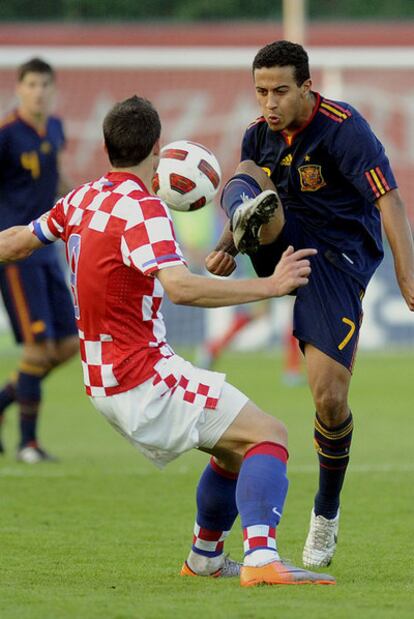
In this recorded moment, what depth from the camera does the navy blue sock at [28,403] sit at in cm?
965

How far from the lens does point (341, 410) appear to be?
19.9 feet

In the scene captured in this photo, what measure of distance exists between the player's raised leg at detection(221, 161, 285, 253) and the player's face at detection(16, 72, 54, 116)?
3749mm

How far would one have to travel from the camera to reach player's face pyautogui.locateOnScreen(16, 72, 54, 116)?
970 centimetres

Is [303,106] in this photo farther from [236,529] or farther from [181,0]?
[181,0]

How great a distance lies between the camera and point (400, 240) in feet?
19.3

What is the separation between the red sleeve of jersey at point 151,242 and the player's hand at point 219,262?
2.26ft

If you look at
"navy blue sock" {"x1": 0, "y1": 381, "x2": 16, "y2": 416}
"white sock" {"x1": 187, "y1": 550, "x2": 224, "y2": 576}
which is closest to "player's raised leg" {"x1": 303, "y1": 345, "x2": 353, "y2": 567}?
"white sock" {"x1": 187, "y1": 550, "x2": 224, "y2": 576}

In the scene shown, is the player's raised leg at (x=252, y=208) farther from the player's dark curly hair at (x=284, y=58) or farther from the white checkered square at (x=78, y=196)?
the white checkered square at (x=78, y=196)

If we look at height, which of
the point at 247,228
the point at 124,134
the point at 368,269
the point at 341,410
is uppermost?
the point at 124,134

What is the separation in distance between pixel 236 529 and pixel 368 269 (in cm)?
174

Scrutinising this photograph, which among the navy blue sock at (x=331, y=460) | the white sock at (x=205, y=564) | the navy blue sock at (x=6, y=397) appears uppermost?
the navy blue sock at (x=331, y=460)

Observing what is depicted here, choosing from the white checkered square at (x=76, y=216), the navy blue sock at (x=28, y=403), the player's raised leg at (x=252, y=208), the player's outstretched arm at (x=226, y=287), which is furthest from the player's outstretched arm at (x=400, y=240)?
the navy blue sock at (x=28, y=403)

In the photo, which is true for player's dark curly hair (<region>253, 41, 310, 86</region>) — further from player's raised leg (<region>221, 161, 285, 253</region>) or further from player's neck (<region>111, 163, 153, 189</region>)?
player's neck (<region>111, 163, 153, 189</region>)

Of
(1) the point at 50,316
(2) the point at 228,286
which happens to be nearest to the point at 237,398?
(2) the point at 228,286
